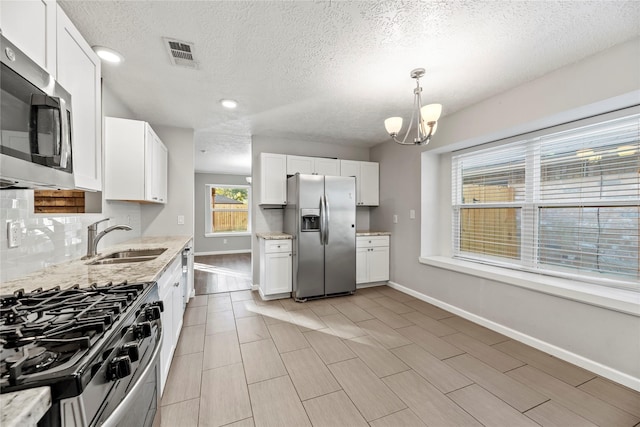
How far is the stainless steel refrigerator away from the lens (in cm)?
359

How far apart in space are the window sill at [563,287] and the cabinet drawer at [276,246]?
6.83 feet

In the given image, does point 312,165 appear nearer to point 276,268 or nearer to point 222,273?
point 276,268

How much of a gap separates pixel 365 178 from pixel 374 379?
310 centimetres

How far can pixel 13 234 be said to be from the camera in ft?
4.39

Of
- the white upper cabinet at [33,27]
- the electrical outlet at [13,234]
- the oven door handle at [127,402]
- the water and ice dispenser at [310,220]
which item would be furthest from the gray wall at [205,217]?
the oven door handle at [127,402]

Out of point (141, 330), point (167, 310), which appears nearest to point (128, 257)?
point (167, 310)

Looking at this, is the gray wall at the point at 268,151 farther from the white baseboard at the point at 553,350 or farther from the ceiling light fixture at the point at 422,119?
the white baseboard at the point at 553,350

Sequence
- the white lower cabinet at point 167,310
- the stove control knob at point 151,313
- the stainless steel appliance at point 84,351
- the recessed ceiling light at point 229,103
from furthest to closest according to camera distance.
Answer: the recessed ceiling light at point 229,103 < the white lower cabinet at point 167,310 < the stove control knob at point 151,313 < the stainless steel appliance at point 84,351

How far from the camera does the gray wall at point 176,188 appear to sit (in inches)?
141

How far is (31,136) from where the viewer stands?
92 cm

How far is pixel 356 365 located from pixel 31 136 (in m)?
2.29

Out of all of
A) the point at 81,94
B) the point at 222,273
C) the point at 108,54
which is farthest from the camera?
the point at 222,273

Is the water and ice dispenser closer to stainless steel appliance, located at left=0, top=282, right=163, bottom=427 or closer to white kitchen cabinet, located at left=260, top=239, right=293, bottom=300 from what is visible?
white kitchen cabinet, located at left=260, top=239, right=293, bottom=300

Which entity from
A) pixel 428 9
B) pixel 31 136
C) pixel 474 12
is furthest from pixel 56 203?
pixel 474 12
